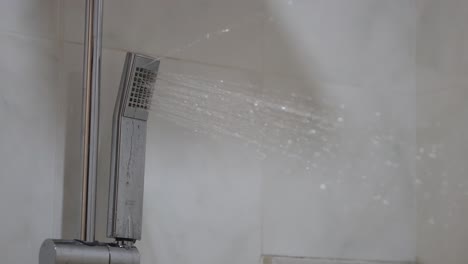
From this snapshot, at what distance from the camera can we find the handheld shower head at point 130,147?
0.97 metres

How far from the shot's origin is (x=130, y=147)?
99 centimetres

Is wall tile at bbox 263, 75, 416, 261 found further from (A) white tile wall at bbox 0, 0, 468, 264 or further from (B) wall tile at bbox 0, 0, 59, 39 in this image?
(B) wall tile at bbox 0, 0, 59, 39

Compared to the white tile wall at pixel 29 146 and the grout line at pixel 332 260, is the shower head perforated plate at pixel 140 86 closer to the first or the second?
the white tile wall at pixel 29 146

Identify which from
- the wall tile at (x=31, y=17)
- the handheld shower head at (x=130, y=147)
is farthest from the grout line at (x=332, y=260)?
the wall tile at (x=31, y=17)

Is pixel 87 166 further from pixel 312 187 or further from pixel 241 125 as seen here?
pixel 312 187

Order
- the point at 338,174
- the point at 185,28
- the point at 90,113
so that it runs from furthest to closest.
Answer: the point at 338,174 < the point at 185,28 < the point at 90,113

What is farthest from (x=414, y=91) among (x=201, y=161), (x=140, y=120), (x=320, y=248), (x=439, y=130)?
(x=140, y=120)

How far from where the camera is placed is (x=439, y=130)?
1.32 m

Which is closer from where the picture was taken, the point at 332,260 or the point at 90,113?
the point at 90,113

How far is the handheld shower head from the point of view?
0.97 m

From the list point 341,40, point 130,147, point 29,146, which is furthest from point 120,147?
point 341,40

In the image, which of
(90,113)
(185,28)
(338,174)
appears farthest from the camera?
(338,174)

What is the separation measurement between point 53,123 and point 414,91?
64 cm

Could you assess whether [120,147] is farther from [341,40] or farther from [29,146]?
[341,40]
